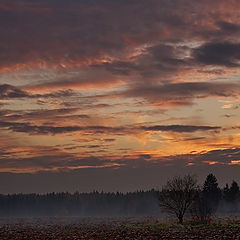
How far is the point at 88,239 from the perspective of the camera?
131 feet

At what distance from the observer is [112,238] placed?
39688mm

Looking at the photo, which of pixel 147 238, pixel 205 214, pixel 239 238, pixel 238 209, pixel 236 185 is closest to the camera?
pixel 239 238

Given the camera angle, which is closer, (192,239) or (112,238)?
(192,239)

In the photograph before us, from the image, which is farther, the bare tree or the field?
the bare tree

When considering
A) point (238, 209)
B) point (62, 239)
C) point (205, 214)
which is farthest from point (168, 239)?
point (238, 209)

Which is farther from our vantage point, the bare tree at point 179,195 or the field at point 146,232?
the bare tree at point 179,195

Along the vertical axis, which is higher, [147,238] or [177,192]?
[177,192]

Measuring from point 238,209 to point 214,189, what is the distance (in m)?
51.4

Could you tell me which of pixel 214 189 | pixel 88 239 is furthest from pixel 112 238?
pixel 214 189

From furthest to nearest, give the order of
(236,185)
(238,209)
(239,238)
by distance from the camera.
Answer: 1. (238,209)
2. (236,185)
3. (239,238)

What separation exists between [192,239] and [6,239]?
56.1 feet

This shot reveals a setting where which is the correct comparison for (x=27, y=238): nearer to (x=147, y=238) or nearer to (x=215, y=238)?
(x=147, y=238)

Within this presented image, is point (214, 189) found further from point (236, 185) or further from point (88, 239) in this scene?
point (88, 239)

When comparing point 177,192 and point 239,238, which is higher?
point 177,192
